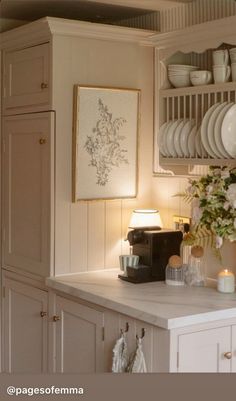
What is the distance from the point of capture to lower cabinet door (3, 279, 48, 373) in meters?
3.48

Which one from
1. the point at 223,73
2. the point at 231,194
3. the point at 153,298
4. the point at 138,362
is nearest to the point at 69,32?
the point at 223,73

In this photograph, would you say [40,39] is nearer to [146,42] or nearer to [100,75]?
[100,75]

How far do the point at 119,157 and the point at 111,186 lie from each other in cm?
16

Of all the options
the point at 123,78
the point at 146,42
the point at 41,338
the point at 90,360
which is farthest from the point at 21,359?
the point at 146,42

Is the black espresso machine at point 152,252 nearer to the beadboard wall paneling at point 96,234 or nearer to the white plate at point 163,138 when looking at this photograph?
the beadboard wall paneling at point 96,234

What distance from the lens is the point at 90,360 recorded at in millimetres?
3090

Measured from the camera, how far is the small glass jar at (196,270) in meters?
3.18

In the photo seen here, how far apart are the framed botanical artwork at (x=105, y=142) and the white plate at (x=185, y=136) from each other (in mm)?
384

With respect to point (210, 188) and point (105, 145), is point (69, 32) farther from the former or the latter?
point (210, 188)

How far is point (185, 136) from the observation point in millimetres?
3217

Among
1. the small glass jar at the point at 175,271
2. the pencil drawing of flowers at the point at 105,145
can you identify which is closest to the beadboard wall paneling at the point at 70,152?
the pencil drawing of flowers at the point at 105,145

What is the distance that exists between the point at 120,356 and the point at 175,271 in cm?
54

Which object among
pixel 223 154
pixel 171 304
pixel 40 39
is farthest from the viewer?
pixel 40 39

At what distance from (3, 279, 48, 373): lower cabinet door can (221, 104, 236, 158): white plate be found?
3.92 feet
